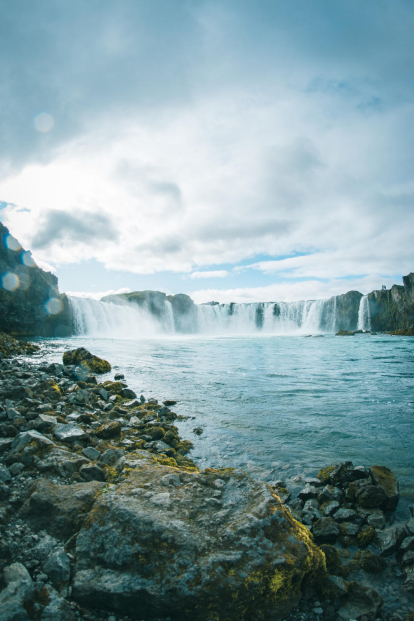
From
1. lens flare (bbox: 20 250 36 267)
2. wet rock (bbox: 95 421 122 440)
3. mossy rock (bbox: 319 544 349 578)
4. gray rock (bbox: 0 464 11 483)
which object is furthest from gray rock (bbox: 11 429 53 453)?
lens flare (bbox: 20 250 36 267)

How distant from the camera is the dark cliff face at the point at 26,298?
49.9 m

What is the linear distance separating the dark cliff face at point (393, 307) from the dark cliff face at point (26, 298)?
76.9 m

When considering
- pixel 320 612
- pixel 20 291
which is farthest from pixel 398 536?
pixel 20 291

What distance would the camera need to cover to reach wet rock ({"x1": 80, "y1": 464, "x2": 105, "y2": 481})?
4498 mm

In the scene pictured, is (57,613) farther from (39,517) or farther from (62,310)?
(62,310)

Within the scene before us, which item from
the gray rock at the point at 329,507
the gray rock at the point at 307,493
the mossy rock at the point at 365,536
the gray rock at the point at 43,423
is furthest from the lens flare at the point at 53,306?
the mossy rock at the point at 365,536

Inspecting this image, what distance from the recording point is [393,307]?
76.9 meters

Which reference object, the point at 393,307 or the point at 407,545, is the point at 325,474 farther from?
the point at 393,307

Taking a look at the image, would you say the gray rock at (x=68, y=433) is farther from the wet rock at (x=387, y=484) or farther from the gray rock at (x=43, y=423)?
the wet rock at (x=387, y=484)

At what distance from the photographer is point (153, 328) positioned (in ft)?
306

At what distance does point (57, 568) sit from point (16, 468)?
2.04 metres

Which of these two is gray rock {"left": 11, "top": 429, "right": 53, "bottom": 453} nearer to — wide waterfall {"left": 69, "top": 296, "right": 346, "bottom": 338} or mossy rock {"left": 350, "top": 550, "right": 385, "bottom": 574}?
mossy rock {"left": 350, "top": 550, "right": 385, "bottom": 574}

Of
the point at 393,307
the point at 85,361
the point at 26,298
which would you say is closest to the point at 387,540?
the point at 85,361

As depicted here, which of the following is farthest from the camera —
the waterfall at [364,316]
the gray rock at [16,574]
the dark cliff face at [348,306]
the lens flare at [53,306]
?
the dark cliff face at [348,306]
